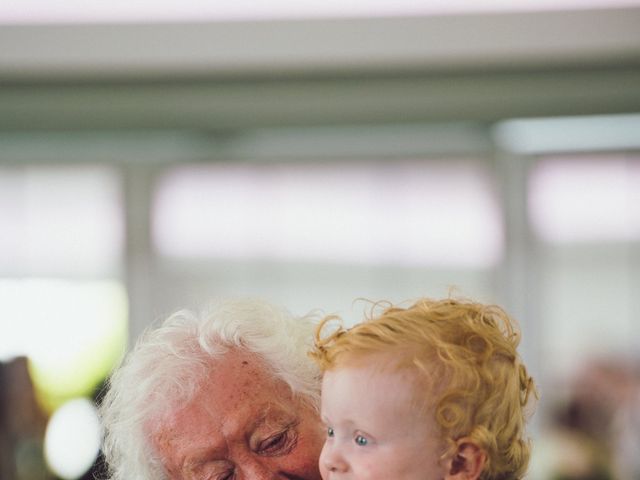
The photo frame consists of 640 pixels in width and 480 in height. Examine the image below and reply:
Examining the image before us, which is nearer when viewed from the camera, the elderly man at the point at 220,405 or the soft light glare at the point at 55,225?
the elderly man at the point at 220,405

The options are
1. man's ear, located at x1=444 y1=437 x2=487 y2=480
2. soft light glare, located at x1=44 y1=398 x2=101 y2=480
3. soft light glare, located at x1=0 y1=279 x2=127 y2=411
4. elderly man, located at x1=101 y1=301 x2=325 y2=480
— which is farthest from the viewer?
soft light glare, located at x1=0 y1=279 x2=127 y2=411

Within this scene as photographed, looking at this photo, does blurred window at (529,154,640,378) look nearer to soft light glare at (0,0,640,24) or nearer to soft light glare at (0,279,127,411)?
soft light glare at (0,0,640,24)

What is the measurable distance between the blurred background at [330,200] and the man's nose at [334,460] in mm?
3367

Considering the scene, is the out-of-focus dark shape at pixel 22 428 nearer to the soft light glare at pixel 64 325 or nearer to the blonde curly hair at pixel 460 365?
the soft light glare at pixel 64 325

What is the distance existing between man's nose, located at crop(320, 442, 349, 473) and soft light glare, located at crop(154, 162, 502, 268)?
3667 millimetres

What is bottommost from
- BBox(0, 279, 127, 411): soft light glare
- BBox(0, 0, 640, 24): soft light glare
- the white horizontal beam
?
BBox(0, 279, 127, 411): soft light glare

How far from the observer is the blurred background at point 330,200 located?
4.43 metres

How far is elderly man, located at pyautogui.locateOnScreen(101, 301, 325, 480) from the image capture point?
1422 millimetres

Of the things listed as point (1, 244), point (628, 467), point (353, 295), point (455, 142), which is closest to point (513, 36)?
point (455, 142)

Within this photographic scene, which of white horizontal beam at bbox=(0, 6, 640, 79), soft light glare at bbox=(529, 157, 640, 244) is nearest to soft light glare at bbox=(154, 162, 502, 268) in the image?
soft light glare at bbox=(529, 157, 640, 244)

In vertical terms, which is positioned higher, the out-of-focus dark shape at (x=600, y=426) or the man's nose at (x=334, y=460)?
the man's nose at (x=334, y=460)

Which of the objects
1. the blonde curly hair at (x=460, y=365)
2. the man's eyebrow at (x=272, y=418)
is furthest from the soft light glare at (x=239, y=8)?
the blonde curly hair at (x=460, y=365)

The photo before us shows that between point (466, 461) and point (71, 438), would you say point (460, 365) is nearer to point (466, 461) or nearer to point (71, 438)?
point (466, 461)

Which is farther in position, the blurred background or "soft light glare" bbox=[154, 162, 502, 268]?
"soft light glare" bbox=[154, 162, 502, 268]
